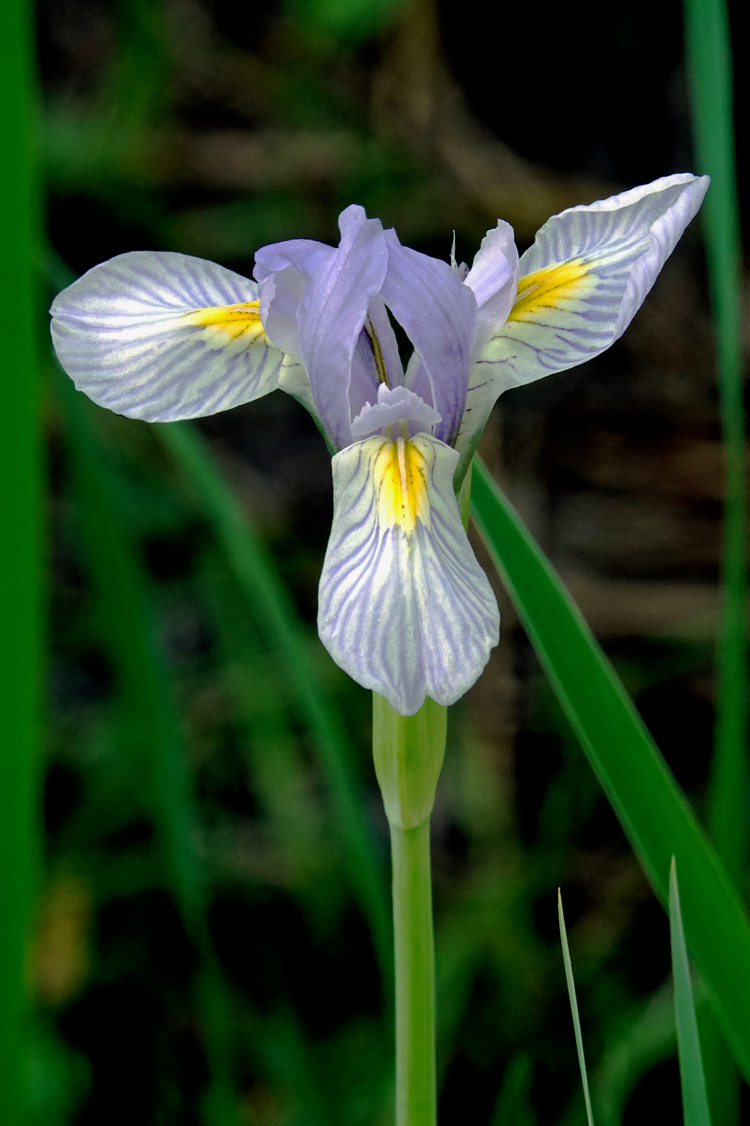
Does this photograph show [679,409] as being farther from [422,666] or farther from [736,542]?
[422,666]

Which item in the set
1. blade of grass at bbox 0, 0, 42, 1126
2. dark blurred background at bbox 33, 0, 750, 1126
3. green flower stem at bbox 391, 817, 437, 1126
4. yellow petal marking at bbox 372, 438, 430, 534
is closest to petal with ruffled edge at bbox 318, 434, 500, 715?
yellow petal marking at bbox 372, 438, 430, 534

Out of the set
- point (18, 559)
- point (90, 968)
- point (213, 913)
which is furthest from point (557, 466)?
point (18, 559)

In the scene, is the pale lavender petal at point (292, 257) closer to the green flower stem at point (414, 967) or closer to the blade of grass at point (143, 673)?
the green flower stem at point (414, 967)

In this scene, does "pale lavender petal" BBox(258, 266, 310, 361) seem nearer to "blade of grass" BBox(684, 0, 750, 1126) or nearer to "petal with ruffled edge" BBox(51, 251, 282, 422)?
"petal with ruffled edge" BBox(51, 251, 282, 422)

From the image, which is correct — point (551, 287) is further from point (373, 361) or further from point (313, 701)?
Answer: point (313, 701)

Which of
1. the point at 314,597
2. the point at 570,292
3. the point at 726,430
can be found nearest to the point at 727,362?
the point at 726,430

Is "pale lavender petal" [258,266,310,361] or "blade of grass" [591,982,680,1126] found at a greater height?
"pale lavender petal" [258,266,310,361]
